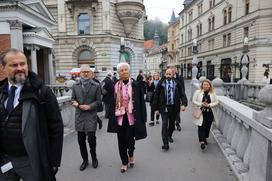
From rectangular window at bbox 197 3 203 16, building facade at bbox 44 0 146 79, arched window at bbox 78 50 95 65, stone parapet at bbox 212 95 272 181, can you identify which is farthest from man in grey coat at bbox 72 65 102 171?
rectangular window at bbox 197 3 203 16

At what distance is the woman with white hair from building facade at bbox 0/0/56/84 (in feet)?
35.6

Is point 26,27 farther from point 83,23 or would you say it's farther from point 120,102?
point 120,102

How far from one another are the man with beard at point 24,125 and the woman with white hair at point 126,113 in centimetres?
195

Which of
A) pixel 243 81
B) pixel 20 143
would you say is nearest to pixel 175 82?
pixel 20 143

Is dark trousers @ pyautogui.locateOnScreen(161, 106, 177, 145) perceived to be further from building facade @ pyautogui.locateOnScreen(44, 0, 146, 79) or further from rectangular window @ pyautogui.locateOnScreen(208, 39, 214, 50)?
rectangular window @ pyautogui.locateOnScreen(208, 39, 214, 50)

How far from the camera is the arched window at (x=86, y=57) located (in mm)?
28141

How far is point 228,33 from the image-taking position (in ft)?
126

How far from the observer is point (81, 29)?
27.9m

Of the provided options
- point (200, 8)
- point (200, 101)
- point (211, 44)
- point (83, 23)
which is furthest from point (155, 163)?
point (200, 8)

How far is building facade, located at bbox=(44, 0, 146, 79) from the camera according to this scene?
27.1 m

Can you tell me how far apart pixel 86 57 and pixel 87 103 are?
972 inches

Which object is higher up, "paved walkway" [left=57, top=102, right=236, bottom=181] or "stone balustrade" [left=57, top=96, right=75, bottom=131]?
"stone balustrade" [left=57, top=96, right=75, bottom=131]

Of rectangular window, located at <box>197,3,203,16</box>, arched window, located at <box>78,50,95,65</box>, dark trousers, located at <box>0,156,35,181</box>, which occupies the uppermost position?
rectangular window, located at <box>197,3,203,16</box>

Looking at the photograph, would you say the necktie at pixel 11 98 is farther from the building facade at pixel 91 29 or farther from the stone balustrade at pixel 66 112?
the building facade at pixel 91 29
